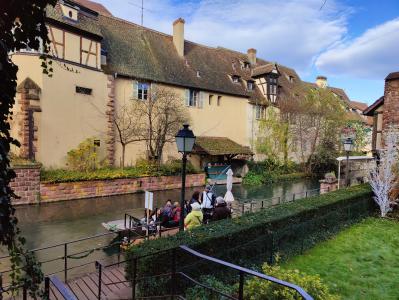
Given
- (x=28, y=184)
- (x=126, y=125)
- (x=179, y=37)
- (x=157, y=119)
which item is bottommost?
(x=28, y=184)

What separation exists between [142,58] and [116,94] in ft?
12.7

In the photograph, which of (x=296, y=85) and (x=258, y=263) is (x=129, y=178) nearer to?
(x=258, y=263)

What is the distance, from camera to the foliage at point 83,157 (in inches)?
754

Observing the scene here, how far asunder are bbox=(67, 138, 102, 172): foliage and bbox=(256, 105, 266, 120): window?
16.2 metres

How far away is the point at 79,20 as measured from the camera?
63.1 feet

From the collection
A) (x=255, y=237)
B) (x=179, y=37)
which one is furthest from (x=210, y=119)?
(x=255, y=237)

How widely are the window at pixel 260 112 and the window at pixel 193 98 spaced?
23.6ft

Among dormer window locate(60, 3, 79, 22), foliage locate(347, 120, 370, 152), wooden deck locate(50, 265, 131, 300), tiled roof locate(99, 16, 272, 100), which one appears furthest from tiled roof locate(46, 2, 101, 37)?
foliage locate(347, 120, 370, 152)

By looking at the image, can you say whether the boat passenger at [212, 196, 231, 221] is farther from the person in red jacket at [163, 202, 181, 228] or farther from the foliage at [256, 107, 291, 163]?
the foliage at [256, 107, 291, 163]

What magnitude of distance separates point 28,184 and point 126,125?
7.70 meters

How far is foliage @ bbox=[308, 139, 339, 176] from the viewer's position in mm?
29547

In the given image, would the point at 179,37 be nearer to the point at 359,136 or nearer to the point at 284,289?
the point at 359,136

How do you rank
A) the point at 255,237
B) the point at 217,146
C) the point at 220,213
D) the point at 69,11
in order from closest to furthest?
the point at 255,237 < the point at 220,213 < the point at 69,11 < the point at 217,146

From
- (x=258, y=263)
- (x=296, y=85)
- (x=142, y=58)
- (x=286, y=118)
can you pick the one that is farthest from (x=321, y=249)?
(x=296, y=85)
